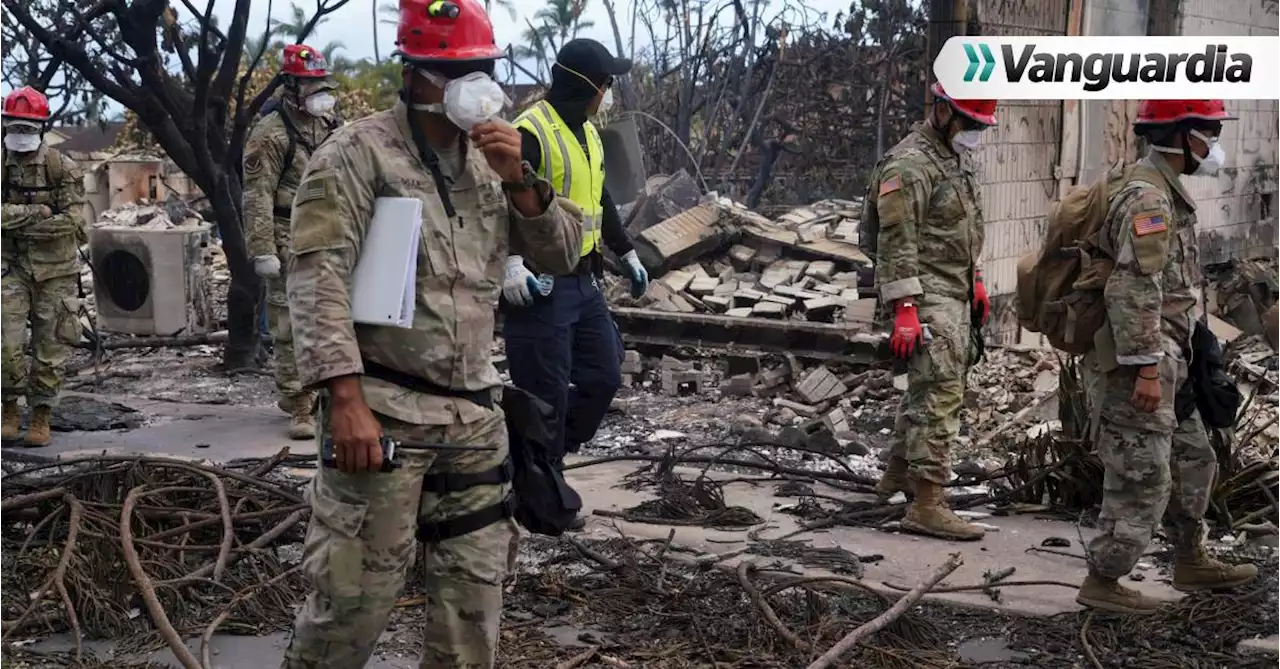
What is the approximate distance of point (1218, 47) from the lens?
39.2 feet

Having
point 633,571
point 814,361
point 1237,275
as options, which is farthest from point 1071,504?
point 1237,275

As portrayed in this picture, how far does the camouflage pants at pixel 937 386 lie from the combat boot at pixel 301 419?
142 inches

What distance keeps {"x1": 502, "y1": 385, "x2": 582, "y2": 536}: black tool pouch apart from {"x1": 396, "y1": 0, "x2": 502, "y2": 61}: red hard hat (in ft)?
2.86

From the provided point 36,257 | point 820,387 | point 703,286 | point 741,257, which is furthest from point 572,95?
point 741,257

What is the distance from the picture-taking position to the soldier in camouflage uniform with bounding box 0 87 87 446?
7.71 m

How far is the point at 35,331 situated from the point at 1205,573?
6.18 m

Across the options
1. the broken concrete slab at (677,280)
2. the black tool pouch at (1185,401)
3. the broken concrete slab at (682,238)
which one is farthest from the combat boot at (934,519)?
the broken concrete slab at (682,238)

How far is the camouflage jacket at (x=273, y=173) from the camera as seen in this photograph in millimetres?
7676

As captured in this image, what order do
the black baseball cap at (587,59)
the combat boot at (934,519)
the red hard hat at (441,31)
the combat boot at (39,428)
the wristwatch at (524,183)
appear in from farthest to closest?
the combat boot at (39,428), the combat boot at (934,519), the black baseball cap at (587,59), the wristwatch at (524,183), the red hard hat at (441,31)

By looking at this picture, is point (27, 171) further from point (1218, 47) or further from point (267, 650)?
point (1218, 47)

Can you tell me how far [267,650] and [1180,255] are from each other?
3.26m

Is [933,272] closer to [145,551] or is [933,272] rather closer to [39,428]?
[145,551]

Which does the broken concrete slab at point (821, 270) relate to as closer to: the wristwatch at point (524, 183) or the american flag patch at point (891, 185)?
the american flag patch at point (891, 185)

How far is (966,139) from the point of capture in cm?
584
